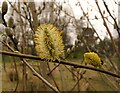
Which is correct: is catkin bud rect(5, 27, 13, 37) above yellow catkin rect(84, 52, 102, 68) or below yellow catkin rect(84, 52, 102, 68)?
above

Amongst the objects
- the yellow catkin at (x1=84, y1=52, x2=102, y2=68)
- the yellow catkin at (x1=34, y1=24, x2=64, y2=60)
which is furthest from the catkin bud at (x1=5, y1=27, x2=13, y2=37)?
the yellow catkin at (x1=84, y1=52, x2=102, y2=68)

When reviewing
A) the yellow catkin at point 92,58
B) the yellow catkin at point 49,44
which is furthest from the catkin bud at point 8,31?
the yellow catkin at point 92,58

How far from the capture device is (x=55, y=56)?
2.26 feet

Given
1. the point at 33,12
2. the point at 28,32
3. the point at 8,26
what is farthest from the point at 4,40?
the point at 28,32

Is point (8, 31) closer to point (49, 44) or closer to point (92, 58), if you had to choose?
point (49, 44)

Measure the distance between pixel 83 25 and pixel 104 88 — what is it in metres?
3.74

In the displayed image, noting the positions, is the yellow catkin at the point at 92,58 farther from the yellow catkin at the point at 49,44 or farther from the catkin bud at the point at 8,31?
the catkin bud at the point at 8,31

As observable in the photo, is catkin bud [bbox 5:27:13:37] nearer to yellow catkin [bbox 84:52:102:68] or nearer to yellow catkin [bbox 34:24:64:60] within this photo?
yellow catkin [bbox 34:24:64:60]

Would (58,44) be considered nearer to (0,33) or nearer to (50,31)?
(50,31)

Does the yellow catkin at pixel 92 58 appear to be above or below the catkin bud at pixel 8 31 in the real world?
below

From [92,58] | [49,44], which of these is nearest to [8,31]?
[49,44]

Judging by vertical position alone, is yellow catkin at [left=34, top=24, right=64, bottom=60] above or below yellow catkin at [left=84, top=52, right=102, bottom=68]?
above

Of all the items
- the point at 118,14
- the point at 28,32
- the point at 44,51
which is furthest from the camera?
the point at 28,32

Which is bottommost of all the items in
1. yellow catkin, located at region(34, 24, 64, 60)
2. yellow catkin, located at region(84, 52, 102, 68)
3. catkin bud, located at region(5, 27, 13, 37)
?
yellow catkin, located at region(84, 52, 102, 68)
